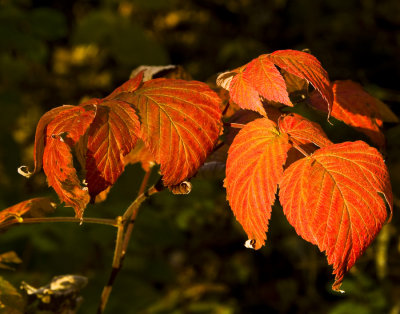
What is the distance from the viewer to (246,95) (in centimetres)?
67

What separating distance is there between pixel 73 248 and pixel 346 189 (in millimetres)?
1881

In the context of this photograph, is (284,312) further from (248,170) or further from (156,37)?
(156,37)

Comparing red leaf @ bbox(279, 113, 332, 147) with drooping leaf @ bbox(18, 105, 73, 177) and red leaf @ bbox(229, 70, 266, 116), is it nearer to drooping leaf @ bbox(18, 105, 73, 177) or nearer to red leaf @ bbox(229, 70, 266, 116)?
red leaf @ bbox(229, 70, 266, 116)

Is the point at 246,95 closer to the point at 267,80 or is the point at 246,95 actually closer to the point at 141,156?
the point at 267,80

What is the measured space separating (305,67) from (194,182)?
5.93 feet

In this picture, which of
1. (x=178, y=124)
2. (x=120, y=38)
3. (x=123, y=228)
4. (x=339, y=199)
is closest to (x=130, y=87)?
(x=178, y=124)

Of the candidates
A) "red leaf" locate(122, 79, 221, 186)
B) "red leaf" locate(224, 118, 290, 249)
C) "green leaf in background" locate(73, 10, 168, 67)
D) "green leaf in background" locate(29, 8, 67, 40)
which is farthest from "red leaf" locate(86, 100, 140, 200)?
"green leaf in background" locate(73, 10, 168, 67)

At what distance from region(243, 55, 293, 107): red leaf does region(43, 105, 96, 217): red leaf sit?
215mm

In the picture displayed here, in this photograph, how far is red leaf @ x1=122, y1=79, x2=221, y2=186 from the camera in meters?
0.64

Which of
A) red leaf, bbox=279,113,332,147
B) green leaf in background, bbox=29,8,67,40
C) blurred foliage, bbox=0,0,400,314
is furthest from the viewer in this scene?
green leaf in background, bbox=29,8,67,40

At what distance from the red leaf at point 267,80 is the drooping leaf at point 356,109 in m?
0.16

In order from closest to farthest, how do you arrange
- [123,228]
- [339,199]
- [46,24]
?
[339,199] < [123,228] < [46,24]

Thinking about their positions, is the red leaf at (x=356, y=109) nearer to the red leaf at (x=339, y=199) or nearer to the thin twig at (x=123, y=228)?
the red leaf at (x=339, y=199)

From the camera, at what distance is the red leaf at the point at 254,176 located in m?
0.63
